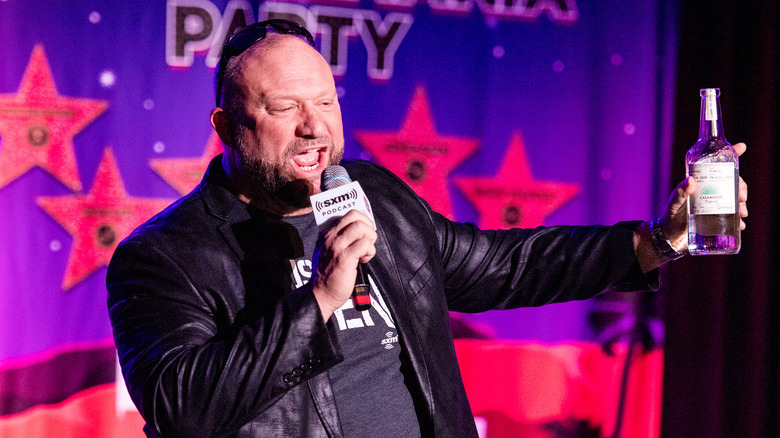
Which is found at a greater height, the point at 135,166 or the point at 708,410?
the point at 135,166

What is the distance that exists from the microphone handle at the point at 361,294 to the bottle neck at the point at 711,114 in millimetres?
976

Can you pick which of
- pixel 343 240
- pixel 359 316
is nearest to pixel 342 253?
pixel 343 240

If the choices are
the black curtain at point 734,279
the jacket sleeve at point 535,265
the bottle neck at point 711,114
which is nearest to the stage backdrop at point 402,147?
the black curtain at point 734,279

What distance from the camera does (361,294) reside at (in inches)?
47.4

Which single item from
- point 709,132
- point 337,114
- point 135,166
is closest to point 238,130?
point 337,114

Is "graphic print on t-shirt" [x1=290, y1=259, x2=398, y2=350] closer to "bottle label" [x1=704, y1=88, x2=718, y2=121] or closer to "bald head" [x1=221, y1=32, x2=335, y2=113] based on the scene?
"bald head" [x1=221, y1=32, x2=335, y2=113]

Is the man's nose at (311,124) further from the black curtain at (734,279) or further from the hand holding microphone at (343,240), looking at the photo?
the black curtain at (734,279)

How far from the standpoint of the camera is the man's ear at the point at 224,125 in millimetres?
1605

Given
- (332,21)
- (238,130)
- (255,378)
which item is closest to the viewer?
(255,378)

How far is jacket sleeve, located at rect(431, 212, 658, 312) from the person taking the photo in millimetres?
1760

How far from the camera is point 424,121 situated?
3.02m

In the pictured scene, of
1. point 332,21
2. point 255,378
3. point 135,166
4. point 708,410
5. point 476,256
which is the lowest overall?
point 708,410

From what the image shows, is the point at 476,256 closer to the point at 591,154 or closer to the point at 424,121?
the point at 424,121

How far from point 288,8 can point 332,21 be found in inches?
7.2
